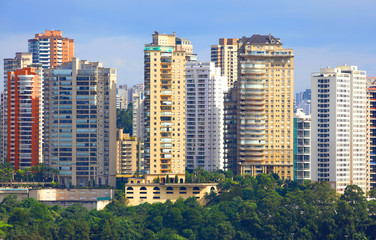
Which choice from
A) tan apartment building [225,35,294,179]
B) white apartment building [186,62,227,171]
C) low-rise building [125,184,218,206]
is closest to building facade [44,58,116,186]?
low-rise building [125,184,218,206]

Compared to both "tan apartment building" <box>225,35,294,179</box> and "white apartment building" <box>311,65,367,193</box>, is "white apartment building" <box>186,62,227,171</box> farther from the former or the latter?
"white apartment building" <box>311,65,367,193</box>

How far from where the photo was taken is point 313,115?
153250 mm

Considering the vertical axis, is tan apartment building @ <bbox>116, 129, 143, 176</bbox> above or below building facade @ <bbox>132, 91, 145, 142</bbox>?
below

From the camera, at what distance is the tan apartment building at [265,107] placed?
156625 mm

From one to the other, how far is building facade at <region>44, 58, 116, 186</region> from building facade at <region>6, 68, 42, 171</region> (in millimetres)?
10622

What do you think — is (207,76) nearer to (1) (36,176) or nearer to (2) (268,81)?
(2) (268,81)

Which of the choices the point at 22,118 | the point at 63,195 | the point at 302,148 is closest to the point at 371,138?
the point at 302,148

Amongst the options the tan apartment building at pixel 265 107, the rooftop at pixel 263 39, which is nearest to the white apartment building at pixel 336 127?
the tan apartment building at pixel 265 107

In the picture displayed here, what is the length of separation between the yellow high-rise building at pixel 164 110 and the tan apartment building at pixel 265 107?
1008 cm

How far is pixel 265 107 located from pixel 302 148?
7.96 m

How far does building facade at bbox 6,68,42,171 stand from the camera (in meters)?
170

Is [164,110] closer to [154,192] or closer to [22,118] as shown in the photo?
[154,192]

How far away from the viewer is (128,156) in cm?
17725

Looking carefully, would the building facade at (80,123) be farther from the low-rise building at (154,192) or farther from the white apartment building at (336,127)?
the white apartment building at (336,127)
